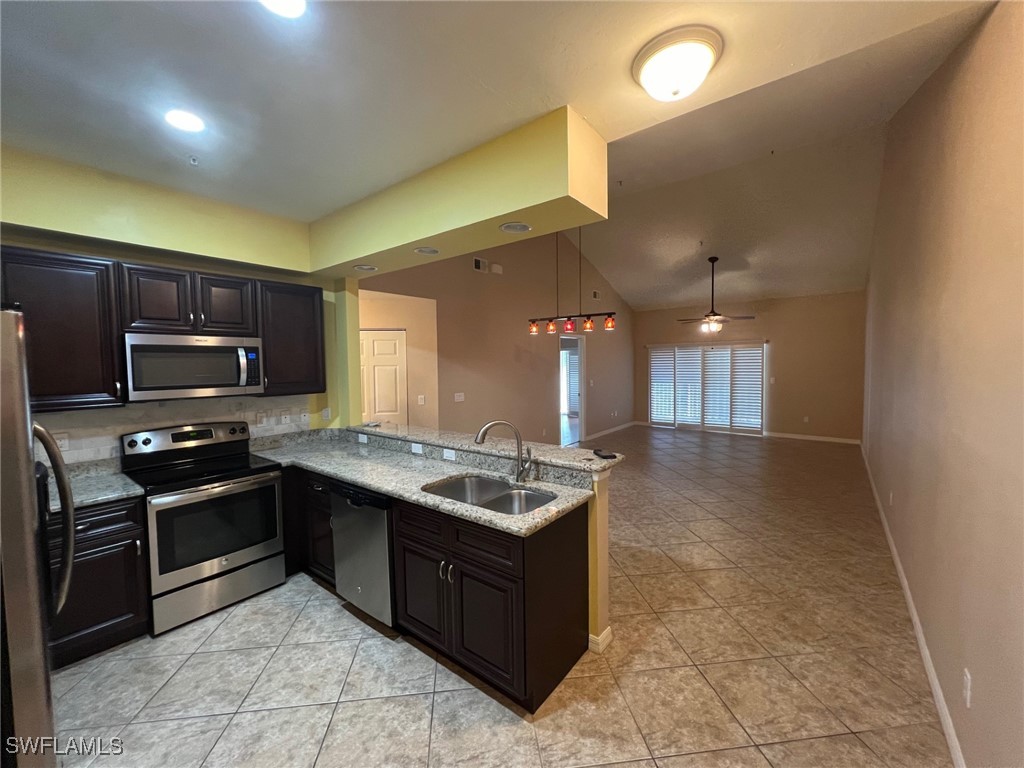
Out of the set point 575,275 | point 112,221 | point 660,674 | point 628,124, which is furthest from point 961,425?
point 575,275

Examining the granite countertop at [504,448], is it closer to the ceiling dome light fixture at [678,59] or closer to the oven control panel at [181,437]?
the oven control panel at [181,437]

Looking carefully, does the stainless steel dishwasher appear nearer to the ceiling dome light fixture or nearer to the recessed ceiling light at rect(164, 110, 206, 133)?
the recessed ceiling light at rect(164, 110, 206, 133)

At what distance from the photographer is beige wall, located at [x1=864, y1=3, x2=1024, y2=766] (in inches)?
47.2

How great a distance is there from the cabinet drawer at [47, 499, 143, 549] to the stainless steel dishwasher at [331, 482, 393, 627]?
1.02m

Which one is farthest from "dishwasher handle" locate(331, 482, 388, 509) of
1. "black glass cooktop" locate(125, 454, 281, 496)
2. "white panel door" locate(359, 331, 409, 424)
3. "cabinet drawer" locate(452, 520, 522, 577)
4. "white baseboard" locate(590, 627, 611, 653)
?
"white panel door" locate(359, 331, 409, 424)

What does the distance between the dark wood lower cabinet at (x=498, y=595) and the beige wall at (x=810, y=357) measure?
308 inches

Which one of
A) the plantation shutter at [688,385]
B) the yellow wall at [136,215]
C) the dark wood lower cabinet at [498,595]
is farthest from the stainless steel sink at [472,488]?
the plantation shutter at [688,385]

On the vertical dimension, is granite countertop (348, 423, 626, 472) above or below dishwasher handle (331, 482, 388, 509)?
above

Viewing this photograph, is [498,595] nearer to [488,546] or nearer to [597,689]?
[488,546]

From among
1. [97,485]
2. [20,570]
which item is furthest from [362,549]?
[97,485]

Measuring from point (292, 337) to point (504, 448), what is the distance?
199 cm

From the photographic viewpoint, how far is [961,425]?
160cm

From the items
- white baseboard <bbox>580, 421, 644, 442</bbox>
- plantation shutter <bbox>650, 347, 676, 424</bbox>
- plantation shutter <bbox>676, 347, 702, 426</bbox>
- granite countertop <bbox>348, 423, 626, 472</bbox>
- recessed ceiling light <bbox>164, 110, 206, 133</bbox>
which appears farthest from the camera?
plantation shutter <bbox>650, 347, 676, 424</bbox>

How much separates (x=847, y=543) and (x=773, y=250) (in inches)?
189
